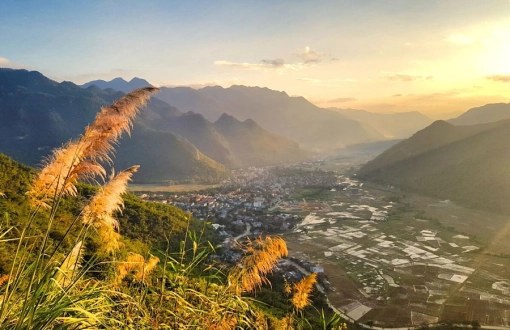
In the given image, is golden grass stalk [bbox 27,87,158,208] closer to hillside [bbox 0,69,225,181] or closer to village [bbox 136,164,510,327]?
village [bbox 136,164,510,327]

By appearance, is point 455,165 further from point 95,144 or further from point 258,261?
point 95,144

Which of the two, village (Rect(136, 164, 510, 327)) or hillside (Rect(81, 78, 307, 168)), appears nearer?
village (Rect(136, 164, 510, 327))

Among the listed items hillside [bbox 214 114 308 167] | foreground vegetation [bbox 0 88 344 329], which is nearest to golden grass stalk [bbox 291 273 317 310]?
foreground vegetation [bbox 0 88 344 329]

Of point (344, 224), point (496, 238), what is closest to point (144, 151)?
point (344, 224)

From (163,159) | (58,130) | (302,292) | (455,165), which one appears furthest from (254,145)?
(302,292)

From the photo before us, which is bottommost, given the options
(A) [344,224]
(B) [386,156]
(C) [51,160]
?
(A) [344,224]

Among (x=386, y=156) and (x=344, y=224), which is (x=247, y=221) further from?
(x=386, y=156)

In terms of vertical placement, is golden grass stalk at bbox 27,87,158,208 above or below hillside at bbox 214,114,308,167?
above
